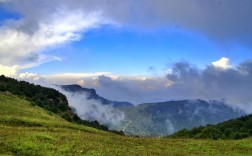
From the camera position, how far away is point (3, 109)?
61.3 metres

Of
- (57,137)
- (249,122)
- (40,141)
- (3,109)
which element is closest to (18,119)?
(3,109)

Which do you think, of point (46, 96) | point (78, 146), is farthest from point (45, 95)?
point (78, 146)

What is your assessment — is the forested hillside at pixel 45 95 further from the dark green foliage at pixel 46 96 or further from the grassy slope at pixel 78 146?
the grassy slope at pixel 78 146

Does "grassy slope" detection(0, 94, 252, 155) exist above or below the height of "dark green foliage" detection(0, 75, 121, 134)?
below

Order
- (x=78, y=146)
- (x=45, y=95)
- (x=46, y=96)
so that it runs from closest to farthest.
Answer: (x=78, y=146), (x=46, y=96), (x=45, y=95)

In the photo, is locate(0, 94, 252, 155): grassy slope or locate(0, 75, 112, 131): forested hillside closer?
locate(0, 94, 252, 155): grassy slope

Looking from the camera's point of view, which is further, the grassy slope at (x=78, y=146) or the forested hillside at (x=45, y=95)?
the forested hillside at (x=45, y=95)

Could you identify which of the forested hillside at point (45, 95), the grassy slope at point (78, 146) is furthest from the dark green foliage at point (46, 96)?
the grassy slope at point (78, 146)

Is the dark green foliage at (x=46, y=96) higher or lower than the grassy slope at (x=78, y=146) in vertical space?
higher

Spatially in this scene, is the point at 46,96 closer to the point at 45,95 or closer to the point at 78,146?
the point at 45,95

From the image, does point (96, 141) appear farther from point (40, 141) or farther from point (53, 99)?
point (53, 99)

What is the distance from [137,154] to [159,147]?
26.2ft

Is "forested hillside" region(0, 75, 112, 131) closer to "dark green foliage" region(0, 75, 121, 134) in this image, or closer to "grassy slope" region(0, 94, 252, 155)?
"dark green foliage" region(0, 75, 121, 134)

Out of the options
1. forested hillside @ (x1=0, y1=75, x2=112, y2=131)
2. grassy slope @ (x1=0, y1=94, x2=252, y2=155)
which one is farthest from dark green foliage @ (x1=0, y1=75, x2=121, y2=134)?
grassy slope @ (x1=0, y1=94, x2=252, y2=155)
